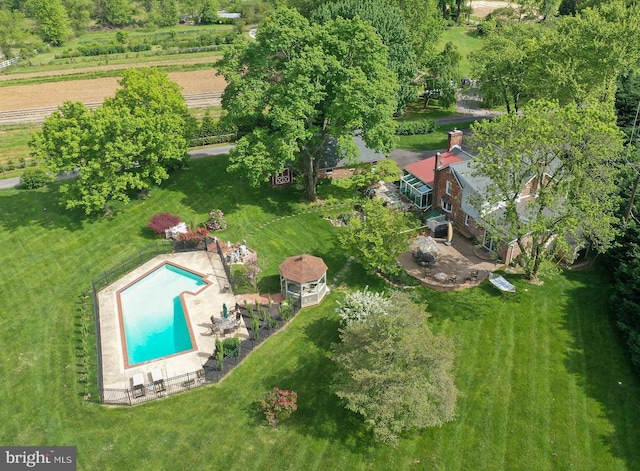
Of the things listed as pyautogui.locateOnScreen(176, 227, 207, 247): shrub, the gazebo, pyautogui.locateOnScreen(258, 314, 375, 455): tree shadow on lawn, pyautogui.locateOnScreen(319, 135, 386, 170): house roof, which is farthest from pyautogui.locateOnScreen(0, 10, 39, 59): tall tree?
pyautogui.locateOnScreen(258, 314, 375, 455): tree shadow on lawn

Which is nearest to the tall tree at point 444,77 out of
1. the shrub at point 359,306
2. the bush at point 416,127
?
the bush at point 416,127

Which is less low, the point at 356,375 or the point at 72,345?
the point at 356,375

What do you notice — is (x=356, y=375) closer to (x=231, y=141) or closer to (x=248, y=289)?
(x=248, y=289)

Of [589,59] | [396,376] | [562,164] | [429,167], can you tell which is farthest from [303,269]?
[589,59]

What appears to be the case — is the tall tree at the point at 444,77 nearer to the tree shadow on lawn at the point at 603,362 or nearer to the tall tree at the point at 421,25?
the tall tree at the point at 421,25

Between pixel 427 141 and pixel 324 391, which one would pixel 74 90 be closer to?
pixel 427 141

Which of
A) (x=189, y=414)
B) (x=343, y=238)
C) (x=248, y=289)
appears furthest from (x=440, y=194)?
(x=189, y=414)

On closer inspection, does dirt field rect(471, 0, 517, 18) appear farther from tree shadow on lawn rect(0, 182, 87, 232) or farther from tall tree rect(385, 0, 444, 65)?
tree shadow on lawn rect(0, 182, 87, 232)
